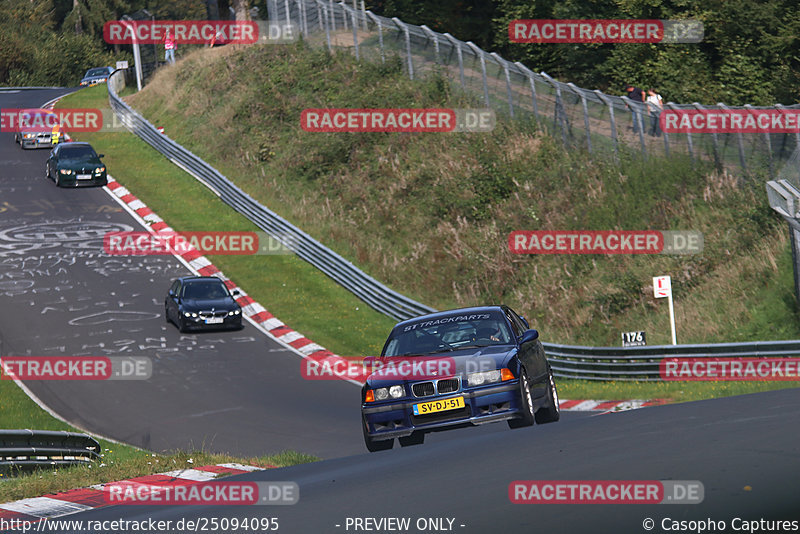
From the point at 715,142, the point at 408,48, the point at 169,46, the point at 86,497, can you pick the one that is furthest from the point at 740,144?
the point at 169,46

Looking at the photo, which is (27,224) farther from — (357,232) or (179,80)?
(179,80)

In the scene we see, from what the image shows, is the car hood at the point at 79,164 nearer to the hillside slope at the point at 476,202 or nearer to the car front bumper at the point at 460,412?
the hillside slope at the point at 476,202

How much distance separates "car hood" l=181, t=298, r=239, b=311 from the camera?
2683 cm

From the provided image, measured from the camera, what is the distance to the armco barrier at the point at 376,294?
1961 cm

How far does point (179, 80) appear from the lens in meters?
52.6

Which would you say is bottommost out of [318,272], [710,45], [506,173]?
[318,272]

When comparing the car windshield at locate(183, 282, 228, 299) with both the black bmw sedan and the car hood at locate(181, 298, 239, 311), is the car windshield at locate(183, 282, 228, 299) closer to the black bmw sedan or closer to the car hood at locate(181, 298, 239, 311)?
the black bmw sedan

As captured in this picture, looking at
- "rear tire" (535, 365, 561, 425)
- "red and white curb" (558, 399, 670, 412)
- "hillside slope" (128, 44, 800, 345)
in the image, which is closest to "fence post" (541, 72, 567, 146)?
"hillside slope" (128, 44, 800, 345)

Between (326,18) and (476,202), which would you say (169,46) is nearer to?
(326,18)

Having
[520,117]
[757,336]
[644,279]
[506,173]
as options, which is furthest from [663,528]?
[520,117]

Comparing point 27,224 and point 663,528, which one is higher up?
point 663,528

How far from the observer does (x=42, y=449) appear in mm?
13125

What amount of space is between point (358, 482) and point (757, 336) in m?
15.2

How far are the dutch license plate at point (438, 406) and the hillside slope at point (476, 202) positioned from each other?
11.9m
